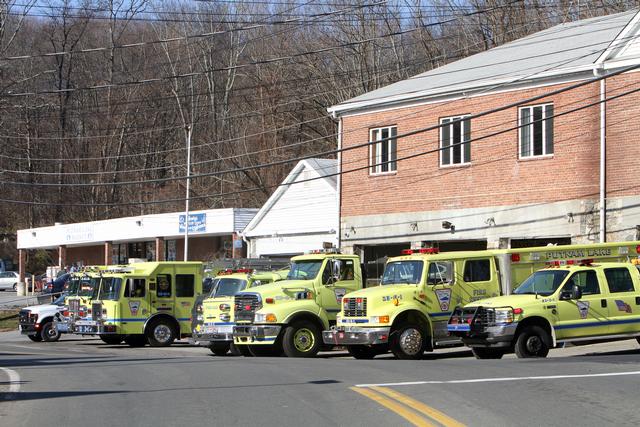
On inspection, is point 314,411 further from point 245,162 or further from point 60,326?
point 245,162

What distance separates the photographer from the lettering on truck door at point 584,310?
19.6 meters

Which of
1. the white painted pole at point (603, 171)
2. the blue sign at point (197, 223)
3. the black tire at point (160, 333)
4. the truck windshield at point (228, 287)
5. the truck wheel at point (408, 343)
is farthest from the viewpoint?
the blue sign at point (197, 223)

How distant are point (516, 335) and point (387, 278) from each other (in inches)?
143

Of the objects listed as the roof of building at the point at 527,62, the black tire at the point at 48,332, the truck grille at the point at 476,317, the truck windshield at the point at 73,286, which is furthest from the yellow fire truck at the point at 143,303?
the truck grille at the point at 476,317

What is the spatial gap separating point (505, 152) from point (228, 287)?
35.0 feet

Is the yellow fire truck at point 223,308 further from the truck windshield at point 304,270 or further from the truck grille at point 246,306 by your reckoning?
the truck windshield at point 304,270

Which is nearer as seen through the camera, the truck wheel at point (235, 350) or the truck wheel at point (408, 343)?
the truck wheel at point (408, 343)

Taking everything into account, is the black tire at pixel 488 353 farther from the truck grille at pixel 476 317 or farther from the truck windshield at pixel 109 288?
the truck windshield at pixel 109 288

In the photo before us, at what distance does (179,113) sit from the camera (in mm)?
67062

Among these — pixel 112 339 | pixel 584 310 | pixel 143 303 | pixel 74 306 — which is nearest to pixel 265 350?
pixel 143 303

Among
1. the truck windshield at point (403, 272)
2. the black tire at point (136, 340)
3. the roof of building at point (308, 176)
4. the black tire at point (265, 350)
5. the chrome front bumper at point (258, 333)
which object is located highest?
the roof of building at point (308, 176)

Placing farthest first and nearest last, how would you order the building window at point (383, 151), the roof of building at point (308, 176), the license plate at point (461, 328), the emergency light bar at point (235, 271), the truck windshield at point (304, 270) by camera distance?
the roof of building at point (308, 176) < the building window at point (383, 151) < the emergency light bar at point (235, 271) < the truck windshield at point (304, 270) < the license plate at point (461, 328)

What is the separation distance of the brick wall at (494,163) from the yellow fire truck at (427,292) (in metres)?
7.34

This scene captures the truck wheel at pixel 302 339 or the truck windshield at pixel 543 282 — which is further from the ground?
the truck windshield at pixel 543 282
